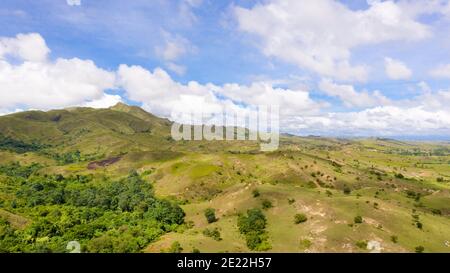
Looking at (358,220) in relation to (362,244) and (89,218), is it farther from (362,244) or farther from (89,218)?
(89,218)

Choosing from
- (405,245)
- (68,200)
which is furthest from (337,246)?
(68,200)

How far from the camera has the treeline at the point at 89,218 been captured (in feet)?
279

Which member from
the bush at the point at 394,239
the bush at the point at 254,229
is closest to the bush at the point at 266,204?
→ the bush at the point at 254,229

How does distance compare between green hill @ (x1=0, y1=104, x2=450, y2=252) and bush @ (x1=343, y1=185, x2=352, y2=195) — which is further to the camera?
bush @ (x1=343, y1=185, x2=352, y2=195)

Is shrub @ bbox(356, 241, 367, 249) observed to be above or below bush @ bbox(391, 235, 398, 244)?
below

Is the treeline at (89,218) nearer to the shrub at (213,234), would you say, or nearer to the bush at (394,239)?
the shrub at (213,234)

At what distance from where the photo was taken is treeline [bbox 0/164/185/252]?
85062mm

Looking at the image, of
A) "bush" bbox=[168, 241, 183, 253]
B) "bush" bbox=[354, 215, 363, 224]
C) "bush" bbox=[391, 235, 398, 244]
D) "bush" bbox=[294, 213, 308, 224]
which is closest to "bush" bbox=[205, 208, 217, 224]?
"bush" bbox=[294, 213, 308, 224]

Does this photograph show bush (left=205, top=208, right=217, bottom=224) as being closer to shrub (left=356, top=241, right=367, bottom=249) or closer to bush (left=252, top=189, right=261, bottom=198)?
bush (left=252, top=189, right=261, bottom=198)
